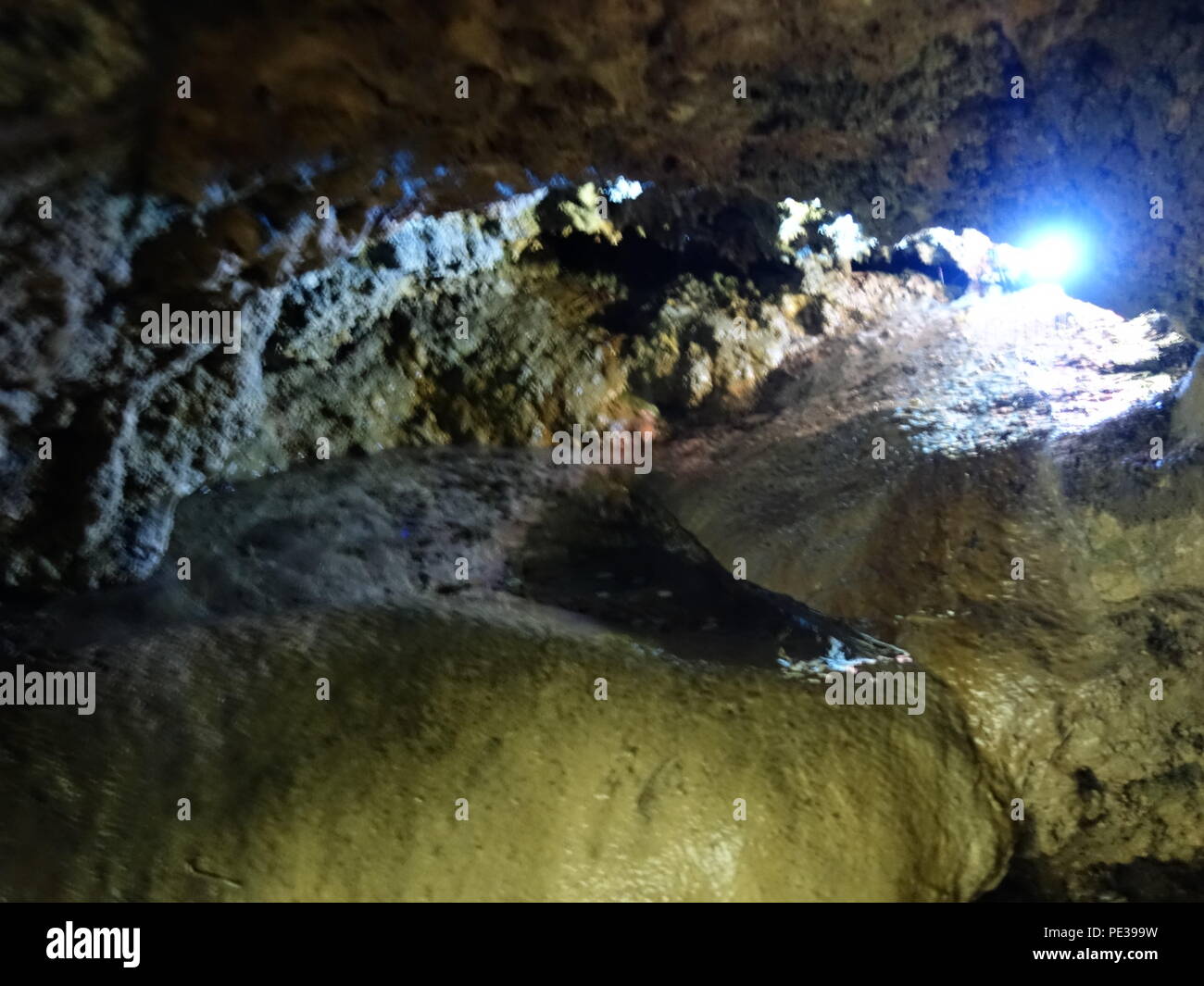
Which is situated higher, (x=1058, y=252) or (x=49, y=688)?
(x=1058, y=252)

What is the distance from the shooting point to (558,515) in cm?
486

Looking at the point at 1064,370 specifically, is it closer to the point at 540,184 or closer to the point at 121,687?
the point at 540,184

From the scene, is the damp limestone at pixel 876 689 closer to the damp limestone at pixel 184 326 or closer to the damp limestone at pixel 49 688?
the damp limestone at pixel 49 688

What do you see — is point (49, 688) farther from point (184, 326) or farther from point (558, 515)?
point (558, 515)

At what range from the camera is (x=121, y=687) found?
285 centimetres

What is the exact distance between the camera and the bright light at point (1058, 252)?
5254mm

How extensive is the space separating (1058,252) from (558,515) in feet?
12.4

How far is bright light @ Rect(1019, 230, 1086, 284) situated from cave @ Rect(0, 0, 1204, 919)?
0.20 feet

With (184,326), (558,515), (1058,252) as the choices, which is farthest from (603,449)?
(1058,252)

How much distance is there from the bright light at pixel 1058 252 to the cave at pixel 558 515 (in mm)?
60
